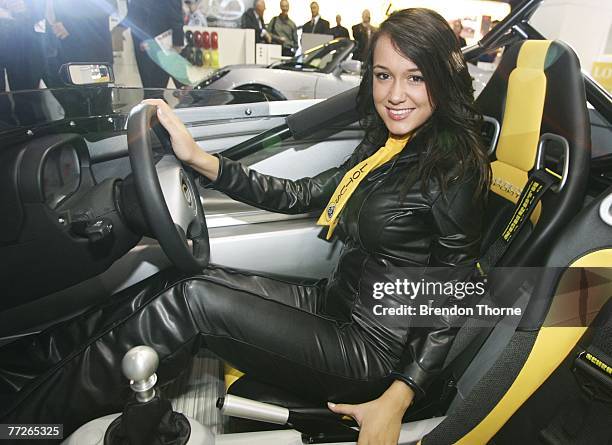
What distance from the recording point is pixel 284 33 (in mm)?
5598

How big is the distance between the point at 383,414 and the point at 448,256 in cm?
34

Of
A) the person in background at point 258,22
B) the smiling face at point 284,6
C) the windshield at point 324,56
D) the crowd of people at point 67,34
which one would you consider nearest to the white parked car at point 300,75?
the windshield at point 324,56

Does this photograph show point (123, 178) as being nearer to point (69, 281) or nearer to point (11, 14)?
point (69, 281)

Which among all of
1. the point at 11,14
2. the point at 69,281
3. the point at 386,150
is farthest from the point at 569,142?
the point at 11,14

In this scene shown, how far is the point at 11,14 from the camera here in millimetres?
1942

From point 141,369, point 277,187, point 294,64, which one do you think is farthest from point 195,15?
point 141,369

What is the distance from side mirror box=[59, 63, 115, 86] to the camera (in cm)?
115

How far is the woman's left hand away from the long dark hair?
0.41m

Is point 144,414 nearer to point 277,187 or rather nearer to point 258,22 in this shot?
point 277,187

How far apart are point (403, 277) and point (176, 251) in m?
0.48

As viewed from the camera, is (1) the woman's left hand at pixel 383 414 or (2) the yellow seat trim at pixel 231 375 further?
(2) the yellow seat trim at pixel 231 375

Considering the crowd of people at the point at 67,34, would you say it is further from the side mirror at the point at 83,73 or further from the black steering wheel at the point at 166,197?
the black steering wheel at the point at 166,197

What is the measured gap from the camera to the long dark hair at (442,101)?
88cm

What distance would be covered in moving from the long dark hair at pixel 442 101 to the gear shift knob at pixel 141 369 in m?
0.60
